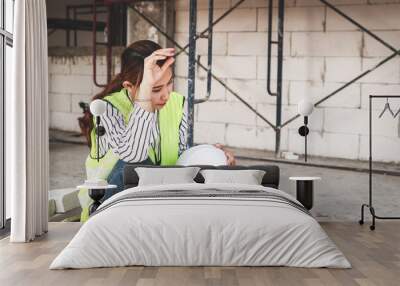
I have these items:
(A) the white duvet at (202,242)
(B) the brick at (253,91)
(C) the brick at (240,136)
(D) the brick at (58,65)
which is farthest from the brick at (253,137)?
(A) the white duvet at (202,242)

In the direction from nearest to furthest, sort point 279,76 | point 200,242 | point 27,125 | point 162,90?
point 200,242
point 27,125
point 279,76
point 162,90

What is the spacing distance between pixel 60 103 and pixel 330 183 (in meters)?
2.83

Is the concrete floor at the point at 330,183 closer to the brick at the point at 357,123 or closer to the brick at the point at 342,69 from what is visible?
the brick at the point at 357,123

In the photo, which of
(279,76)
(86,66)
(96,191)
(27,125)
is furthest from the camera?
(86,66)

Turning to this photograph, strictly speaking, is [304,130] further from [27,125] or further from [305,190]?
[27,125]

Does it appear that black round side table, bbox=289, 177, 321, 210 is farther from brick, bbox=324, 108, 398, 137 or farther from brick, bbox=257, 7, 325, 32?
brick, bbox=257, 7, 325, 32

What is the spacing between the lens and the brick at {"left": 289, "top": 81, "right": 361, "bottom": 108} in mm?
6148

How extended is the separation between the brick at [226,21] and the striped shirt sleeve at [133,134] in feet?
3.12

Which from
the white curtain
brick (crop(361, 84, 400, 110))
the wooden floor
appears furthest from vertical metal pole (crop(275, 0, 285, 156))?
the white curtain

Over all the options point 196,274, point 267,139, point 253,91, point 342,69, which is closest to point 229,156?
point 267,139

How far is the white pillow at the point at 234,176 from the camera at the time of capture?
5.95 meters

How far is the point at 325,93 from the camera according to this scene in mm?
6223

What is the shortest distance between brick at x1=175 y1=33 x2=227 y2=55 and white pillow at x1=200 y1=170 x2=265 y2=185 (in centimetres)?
123

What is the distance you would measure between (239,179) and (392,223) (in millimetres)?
1666
